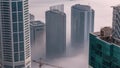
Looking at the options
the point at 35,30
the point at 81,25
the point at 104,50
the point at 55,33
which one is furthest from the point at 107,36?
the point at 81,25

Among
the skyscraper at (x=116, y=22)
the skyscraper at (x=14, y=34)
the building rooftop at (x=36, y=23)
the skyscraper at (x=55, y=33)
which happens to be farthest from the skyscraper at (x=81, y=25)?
the skyscraper at (x=116, y=22)

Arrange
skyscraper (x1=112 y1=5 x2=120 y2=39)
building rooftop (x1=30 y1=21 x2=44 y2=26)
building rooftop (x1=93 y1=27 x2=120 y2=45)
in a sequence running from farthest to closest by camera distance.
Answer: building rooftop (x1=30 y1=21 x2=44 y2=26) → building rooftop (x1=93 y1=27 x2=120 y2=45) → skyscraper (x1=112 y1=5 x2=120 y2=39)

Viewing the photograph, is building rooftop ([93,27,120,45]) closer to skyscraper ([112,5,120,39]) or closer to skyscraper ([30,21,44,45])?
skyscraper ([112,5,120,39])

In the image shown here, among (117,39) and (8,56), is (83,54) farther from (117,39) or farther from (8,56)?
(117,39)

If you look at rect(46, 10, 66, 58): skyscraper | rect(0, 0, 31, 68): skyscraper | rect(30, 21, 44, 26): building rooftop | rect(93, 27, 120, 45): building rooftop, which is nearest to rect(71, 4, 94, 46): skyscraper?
rect(46, 10, 66, 58): skyscraper

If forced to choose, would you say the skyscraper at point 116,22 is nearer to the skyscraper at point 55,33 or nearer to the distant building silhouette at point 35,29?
the skyscraper at point 55,33

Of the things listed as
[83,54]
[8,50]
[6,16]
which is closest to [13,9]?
[6,16]
